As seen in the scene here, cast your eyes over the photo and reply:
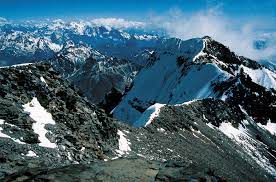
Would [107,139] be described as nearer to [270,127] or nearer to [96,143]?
[96,143]

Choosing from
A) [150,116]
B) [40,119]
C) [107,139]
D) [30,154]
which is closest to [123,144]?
A: [107,139]

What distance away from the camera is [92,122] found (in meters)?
63.1

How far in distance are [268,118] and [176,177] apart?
142 metres

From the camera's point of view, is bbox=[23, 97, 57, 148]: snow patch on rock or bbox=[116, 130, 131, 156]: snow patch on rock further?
bbox=[116, 130, 131, 156]: snow patch on rock

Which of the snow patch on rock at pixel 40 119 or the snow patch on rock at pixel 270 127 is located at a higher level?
the snow patch on rock at pixel 270 127

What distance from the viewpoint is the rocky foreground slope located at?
24453 mm

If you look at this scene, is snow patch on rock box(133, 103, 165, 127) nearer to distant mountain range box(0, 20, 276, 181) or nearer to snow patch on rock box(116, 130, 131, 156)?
distant mountain range box(0, 20, 276, 181)

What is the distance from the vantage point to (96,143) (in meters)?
57.8


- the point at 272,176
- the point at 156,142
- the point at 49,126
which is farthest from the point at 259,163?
the point at 49,126

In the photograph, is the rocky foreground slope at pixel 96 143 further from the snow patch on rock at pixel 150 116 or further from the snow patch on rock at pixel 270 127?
the snow patch on rock at pixel 270 127

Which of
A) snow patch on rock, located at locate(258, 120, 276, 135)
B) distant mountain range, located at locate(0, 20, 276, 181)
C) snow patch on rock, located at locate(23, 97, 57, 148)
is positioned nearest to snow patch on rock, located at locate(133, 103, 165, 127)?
distant mountain range, located at locate(0, 20, 276, 181)

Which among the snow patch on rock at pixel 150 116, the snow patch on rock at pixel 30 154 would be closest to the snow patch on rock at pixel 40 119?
the snow patch on rock at pixel 30 154

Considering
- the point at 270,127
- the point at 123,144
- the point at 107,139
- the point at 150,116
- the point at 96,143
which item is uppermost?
the point at 270,127

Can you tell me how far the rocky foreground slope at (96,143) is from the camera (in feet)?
80.2
